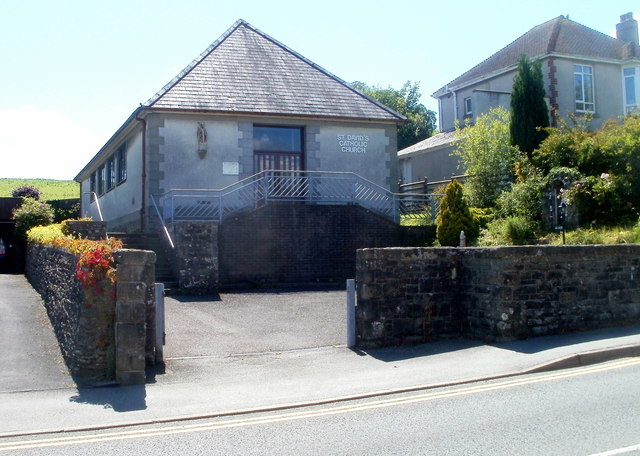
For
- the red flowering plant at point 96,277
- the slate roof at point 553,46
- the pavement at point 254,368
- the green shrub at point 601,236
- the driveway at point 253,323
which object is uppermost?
the slate roof at point 553,46

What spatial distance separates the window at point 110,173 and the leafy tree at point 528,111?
15.5 meters

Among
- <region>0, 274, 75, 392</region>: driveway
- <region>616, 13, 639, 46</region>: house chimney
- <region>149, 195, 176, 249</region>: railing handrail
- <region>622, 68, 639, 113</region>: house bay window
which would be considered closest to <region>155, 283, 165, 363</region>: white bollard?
<region>0, 274, 75, 392</region>: driveway

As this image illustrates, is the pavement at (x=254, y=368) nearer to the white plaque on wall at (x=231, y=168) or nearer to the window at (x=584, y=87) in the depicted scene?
the white plaque on wall at (x=231, y=168)

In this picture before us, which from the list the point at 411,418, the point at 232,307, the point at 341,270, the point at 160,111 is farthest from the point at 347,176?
the point at 411,418

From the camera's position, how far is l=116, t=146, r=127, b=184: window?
78.4 ft

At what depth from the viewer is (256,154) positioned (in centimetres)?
2127

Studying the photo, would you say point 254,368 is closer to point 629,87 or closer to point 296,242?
point 296,242

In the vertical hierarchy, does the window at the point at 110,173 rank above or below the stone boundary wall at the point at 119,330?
above

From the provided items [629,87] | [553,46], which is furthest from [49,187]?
[629,87]

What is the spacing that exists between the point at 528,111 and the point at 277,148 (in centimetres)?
952

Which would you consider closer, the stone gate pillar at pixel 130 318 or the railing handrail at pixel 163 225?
the stone gate pillar at pixel 130 318

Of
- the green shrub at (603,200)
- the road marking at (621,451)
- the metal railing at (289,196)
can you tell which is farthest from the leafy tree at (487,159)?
the road marking at (621,451)

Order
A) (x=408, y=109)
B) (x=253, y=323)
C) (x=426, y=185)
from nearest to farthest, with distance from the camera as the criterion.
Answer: (x=253, y=323)
(x=426, y=185)
(x=408, y=109)

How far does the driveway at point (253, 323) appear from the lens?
10711 millimetres
